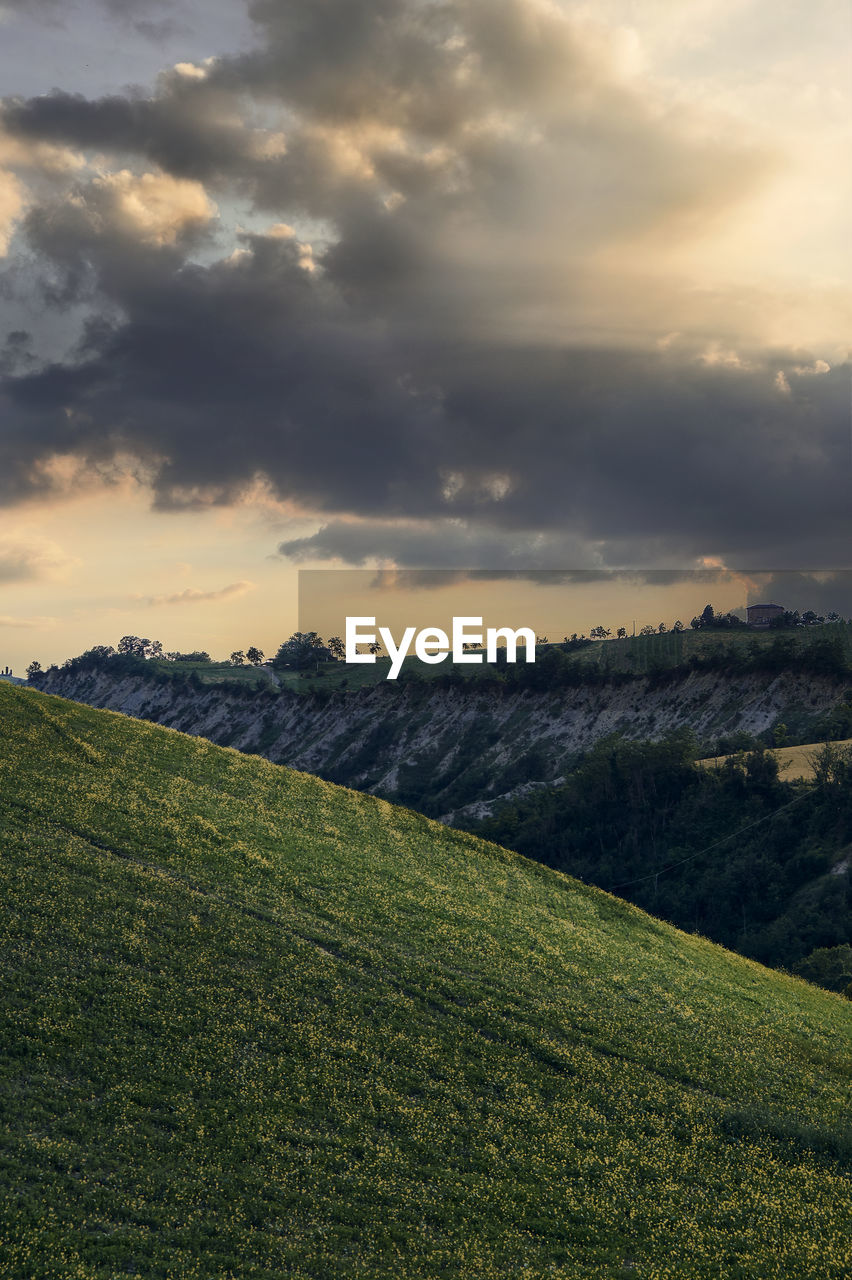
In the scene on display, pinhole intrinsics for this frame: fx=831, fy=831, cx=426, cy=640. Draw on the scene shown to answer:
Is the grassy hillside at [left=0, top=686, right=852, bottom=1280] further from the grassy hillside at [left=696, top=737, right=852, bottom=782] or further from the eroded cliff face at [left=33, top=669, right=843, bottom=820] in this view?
the eroded cliff face at [left=33, top=669, right=843, bottom=820]

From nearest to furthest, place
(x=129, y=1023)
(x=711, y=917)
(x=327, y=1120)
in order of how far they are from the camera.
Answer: (x=327, y=1120)
(x=129, y=1023)
(x=711, y=917)

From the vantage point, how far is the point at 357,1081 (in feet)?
96.9

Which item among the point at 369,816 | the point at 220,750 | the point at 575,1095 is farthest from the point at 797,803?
the point at 575,1095

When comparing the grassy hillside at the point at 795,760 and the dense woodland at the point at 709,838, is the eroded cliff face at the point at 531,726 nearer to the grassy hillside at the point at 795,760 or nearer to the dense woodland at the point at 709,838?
the grassy hillside at the point at 795,760

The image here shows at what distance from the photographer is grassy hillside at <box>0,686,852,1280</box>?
2227 cm

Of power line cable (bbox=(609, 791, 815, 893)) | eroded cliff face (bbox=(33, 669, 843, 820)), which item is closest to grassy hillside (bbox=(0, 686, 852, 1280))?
power line cable (bbox=(609, 791, 815, 893))

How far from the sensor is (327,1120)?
89.0 feet

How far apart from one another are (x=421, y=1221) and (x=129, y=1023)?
12.6 meters

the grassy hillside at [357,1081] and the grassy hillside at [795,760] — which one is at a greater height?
the grassy hillside at [795,760]

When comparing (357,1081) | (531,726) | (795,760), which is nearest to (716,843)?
(795,760)

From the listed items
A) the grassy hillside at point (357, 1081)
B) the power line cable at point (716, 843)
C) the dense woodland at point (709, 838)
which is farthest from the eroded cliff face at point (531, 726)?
the grassy hillside at point (357, 1081)

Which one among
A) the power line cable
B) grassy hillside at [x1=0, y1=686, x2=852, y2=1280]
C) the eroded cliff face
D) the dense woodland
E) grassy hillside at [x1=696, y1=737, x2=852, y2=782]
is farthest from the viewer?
the eroded cliff face

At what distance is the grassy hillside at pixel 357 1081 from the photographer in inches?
877

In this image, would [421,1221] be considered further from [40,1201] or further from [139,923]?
[139,923]
